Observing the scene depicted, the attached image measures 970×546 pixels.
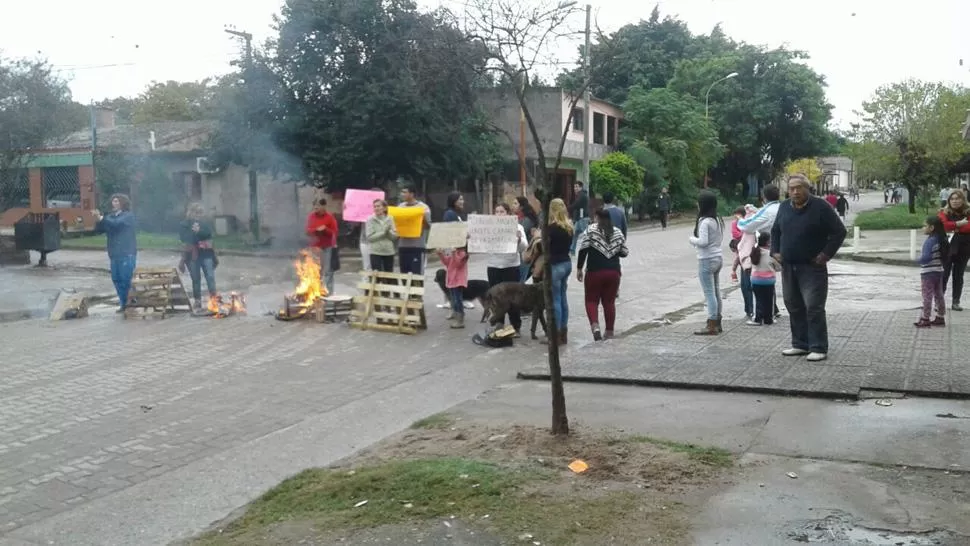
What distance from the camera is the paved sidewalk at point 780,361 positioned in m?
7.46

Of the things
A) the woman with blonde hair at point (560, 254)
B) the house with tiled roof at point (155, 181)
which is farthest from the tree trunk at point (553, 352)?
the house with tiled roof at point (155, 181)

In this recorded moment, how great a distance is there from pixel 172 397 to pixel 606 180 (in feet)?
101

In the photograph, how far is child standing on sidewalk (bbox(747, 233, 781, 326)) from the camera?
10.6 metres

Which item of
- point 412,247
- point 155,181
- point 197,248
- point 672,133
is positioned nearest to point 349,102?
point 197,248

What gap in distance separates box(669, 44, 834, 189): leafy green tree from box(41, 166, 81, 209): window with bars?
1323 inches

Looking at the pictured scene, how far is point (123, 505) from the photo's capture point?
541cm

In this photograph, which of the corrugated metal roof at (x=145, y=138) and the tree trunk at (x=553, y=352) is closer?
the tree trunk at (x=553, y=352)

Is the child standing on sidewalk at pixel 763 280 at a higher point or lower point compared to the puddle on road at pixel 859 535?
higher

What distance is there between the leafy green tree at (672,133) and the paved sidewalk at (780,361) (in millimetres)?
33205

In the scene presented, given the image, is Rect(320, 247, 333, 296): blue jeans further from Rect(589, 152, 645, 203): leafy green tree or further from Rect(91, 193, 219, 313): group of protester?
Rect(589, 152, 645, 203): leafy green tree

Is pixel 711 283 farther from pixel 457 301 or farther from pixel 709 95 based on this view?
pixel 709 95


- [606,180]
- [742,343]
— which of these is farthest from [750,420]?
[606,180]

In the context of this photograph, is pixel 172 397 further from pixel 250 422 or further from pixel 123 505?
pixel 123 505

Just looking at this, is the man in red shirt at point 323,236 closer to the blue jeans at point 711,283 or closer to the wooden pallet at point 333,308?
the wooden pallet at point 333,308
